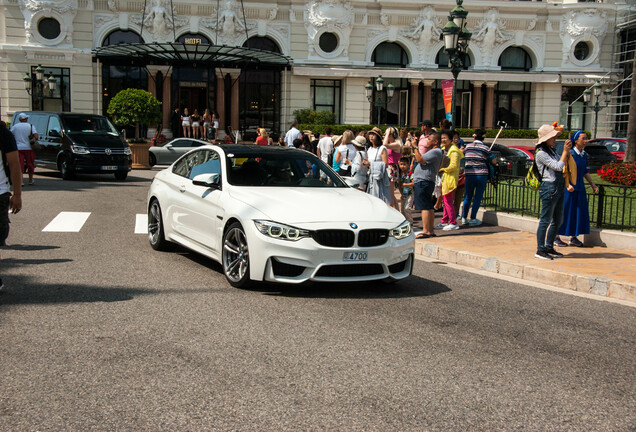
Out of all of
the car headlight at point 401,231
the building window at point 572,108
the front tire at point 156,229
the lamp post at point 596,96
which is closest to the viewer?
the car headlight at point 401,231

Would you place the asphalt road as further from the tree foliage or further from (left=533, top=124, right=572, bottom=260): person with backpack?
the tree foliage

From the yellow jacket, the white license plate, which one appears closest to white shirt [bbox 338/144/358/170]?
the yellow jacket

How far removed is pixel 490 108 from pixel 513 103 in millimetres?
1885

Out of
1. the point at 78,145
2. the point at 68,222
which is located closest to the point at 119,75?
the point at 78,145

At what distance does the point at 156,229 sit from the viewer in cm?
1012

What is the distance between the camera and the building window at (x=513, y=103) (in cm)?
4581

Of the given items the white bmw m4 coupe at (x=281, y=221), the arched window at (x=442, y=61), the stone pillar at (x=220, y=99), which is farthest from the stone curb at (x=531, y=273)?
the arched window at (x=442, y=61)

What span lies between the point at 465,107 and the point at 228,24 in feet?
52.6

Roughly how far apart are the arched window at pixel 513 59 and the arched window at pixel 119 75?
22.5 metres

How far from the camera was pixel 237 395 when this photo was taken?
4547 mm

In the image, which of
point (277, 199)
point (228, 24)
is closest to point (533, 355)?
point (277, 199)

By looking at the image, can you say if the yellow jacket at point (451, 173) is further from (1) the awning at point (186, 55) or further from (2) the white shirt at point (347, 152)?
(1) the awning at point (186, 55)

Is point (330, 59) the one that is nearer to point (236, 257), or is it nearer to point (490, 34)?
point (490, 34)

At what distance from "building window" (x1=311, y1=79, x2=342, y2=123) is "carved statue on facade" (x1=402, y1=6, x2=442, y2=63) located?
542 centimetres
